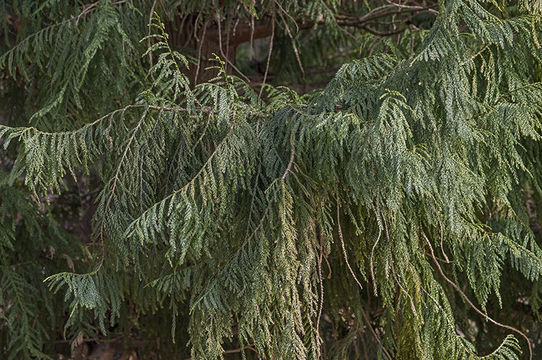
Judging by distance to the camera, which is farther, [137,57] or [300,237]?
[137,57]

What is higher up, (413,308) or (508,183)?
(508,183)

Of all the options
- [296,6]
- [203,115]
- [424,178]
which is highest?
[296,6]

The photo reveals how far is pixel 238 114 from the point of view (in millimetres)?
2238

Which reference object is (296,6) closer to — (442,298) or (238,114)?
(238,114)

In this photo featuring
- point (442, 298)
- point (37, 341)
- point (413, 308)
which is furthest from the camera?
point (37, 341)

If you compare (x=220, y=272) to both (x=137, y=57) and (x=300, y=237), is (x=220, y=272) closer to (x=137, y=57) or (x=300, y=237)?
(x=300, y=237)

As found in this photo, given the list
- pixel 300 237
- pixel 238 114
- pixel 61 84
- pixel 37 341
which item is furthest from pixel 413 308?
pixel 37 341

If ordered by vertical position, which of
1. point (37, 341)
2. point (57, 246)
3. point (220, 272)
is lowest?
point (37, 341)

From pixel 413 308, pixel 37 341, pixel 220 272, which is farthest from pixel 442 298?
pixel 37 341

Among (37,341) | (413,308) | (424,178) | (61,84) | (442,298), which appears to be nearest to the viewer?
(424,178)

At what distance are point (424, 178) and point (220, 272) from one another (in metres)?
0.69

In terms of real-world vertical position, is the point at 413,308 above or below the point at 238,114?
below

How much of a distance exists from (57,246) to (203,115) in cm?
141

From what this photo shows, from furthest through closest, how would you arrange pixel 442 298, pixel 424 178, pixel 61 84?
pixel 61 84 → pixel 442 298 → pixel 424 178
